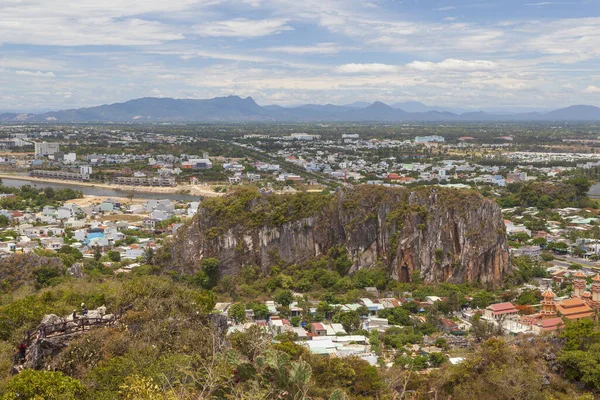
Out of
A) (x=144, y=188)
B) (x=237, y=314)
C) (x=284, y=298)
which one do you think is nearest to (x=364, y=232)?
(x=284, y=298)

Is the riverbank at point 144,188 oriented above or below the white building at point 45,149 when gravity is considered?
below

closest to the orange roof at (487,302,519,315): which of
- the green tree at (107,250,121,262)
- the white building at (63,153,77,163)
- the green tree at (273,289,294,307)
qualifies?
the green tree at (273,289,294,307)

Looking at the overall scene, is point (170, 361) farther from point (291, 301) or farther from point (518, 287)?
point (518, 287)

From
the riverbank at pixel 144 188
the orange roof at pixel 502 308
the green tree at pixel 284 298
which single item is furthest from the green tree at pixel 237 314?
the riverbank at pixel 144 188

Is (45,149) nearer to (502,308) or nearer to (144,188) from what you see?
(144,188)

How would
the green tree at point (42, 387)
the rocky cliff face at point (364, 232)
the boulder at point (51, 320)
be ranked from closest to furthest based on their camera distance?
1. the green tree at point (42, 387)
2. the boulder at point (51, 320)
3. the rocky cliff face at point (364, 232)

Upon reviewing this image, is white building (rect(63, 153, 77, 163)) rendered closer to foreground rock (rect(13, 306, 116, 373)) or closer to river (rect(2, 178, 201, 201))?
river (rect(2, 178, 201, 201))

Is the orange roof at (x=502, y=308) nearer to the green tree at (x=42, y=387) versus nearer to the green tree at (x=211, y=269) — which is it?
the green tree at (x=211, y=269)

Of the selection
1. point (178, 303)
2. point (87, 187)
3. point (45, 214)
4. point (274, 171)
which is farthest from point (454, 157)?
point (178, 303)

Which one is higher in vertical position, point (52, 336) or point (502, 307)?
point (52, 336)
